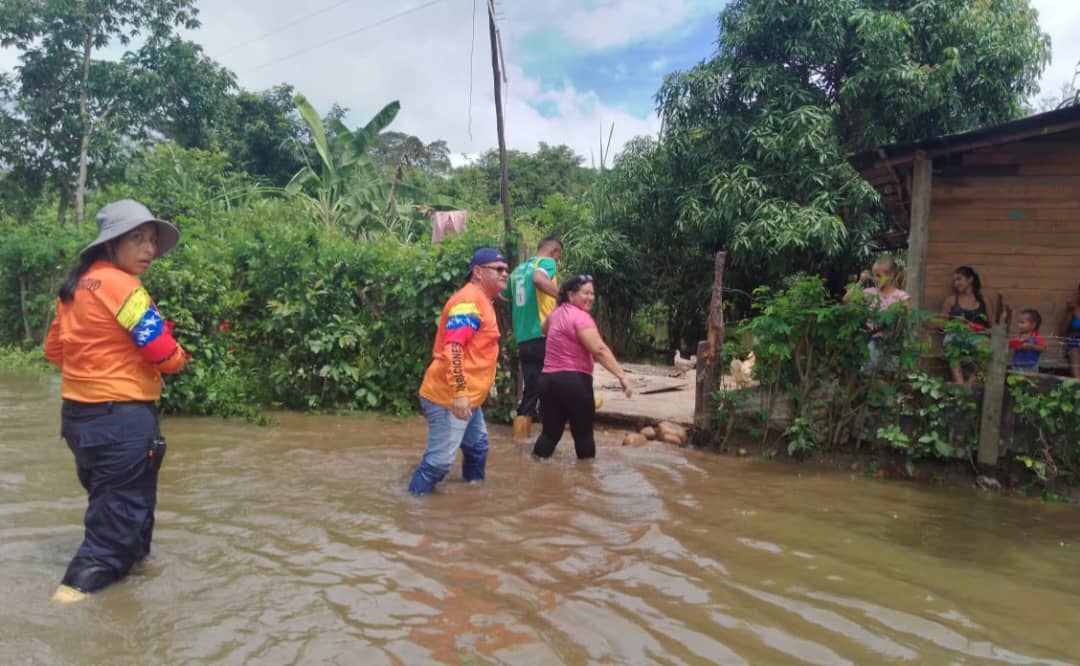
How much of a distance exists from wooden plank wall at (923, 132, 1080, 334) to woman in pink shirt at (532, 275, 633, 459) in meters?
4.34

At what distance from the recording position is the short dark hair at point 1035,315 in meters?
7.63

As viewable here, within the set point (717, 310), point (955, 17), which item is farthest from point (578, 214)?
point (717, 310)

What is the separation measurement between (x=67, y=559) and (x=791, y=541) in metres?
4.30

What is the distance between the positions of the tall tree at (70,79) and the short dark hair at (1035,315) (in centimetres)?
2267

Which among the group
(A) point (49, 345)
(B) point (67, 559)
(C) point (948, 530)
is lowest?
(B) point (67, 559)

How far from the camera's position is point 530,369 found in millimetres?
7504

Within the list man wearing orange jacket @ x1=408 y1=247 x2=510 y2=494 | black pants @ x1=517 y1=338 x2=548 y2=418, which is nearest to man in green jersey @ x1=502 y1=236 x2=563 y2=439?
black pants @ x1=517 y1=338 x2=548 y2=418

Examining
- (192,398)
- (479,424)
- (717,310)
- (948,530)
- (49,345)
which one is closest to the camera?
(49,345)

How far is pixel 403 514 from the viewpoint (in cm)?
520

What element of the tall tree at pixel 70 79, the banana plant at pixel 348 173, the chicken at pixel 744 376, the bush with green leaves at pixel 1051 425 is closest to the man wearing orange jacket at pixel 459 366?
the chicken at pixel 744 376

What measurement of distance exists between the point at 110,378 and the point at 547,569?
2.48 meters

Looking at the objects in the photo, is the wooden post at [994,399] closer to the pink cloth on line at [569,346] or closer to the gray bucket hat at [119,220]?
the pink cloth on line at [569,346]

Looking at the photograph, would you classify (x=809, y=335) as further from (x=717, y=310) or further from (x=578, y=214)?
(x=578, y=214)

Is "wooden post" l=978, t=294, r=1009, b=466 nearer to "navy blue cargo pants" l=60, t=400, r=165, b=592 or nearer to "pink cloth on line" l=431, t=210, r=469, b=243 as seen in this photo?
"navy blue cargo pants" l=60, t=400, r=165, b=592
